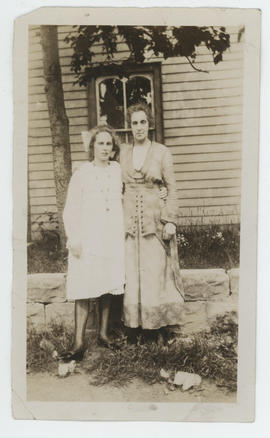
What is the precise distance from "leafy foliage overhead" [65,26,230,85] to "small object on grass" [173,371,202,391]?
1315mm

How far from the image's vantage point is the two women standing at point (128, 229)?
99.2 inches

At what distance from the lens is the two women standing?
99.2 inches

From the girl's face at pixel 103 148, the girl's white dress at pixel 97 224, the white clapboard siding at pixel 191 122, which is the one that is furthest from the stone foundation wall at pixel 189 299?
the girl's face at pixel 103 148

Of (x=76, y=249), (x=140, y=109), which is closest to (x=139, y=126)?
(x=140, y=109)

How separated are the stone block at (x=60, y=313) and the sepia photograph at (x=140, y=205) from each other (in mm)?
23

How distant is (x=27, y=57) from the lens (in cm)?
252

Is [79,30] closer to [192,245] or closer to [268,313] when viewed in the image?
[192,245]

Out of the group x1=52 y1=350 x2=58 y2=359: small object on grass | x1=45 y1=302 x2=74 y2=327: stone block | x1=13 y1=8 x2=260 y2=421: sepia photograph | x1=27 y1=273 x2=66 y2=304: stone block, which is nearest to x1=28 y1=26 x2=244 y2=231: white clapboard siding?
x1=13 y1=8 x2=260 y2=421: sepia photograph

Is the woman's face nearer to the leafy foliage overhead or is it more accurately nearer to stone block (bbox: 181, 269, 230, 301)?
the leafy foliage overhead

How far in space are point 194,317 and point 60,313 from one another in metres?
0.59

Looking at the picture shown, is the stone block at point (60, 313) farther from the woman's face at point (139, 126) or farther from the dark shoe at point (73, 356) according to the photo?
the woman's face at point (139, 126)

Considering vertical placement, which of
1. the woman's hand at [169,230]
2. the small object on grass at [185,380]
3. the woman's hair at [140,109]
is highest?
the woman's hair at [140,109]

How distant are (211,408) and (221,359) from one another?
8.3 inches
